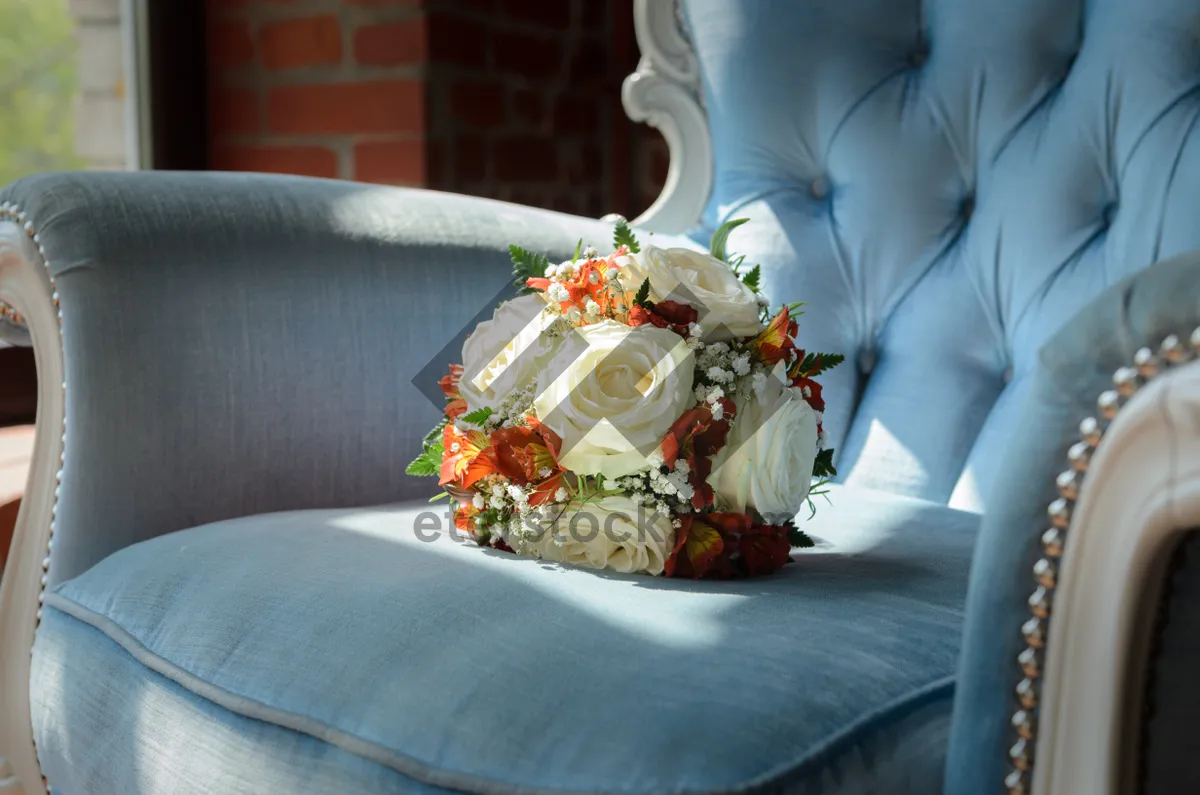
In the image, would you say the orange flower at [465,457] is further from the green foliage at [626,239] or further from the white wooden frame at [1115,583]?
the white wooden frame at [1115,583]

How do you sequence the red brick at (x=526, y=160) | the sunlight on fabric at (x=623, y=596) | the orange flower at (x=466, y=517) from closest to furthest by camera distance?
the sunlight on fabric at (x=623, y=596) → the orange flower at (x=466, y=517) → the red brick at (x=526, y=160)

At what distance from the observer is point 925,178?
4.01 ft

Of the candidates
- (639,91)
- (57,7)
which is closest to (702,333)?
(639,91)

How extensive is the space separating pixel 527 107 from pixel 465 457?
1584mm

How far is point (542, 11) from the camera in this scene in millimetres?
2307

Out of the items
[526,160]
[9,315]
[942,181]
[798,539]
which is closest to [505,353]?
[798,539]

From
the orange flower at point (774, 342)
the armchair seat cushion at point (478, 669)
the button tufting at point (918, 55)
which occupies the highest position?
the button tufting at point (918, 55)

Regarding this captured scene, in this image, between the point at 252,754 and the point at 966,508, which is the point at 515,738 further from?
the point at 966,508

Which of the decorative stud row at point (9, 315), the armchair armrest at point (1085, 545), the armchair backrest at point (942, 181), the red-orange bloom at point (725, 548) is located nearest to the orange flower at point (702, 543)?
the red-orange bloom at point (725, 548)

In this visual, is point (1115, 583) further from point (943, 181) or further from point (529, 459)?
point (943, 181)

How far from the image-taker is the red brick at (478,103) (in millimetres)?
2115

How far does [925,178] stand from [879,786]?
2.62ft

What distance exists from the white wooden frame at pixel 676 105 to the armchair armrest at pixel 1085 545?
2.95ft

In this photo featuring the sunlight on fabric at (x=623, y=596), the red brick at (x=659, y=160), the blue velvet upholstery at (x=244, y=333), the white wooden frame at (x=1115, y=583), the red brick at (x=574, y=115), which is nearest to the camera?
the white wooden frame at (x=1115, y=583)
